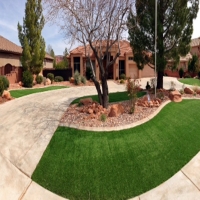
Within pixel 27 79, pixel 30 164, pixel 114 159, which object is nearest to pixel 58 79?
pixel 27 79

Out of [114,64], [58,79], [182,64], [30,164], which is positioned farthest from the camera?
[182,64]

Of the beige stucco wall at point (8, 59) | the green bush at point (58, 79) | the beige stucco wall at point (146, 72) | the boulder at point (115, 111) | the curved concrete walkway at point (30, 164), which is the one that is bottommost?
the curved concrete walkway at point (30, 164)

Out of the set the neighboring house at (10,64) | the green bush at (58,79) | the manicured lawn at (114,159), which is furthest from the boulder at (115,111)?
the green bush at (58,79)

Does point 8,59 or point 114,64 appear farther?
point 114,64

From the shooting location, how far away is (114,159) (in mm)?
5582

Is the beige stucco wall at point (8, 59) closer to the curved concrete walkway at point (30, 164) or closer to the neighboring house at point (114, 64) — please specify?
the neighboring house at point (114, 64)

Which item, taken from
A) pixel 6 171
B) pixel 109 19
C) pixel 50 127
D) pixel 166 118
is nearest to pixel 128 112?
pixel 166 118

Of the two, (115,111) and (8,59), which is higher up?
(8,59)

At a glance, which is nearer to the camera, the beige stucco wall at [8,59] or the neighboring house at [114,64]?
the beige stucco wall at [8,59]

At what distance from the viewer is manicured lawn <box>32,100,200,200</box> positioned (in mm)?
4863

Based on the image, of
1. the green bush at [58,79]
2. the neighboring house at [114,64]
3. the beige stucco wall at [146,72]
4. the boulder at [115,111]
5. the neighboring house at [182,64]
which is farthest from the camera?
the beige stucco wall at [146,72]

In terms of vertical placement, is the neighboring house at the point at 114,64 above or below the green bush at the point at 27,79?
above

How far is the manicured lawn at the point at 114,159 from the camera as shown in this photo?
4.86 metres

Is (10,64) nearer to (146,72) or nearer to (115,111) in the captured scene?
(115,111)
